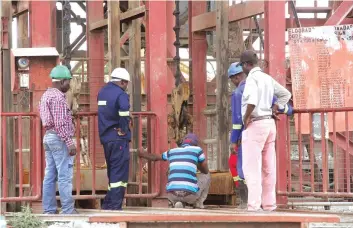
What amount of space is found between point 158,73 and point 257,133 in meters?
2.91

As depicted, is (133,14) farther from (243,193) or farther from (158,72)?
(243,193)

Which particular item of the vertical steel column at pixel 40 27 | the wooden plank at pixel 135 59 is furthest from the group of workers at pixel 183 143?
the wooden plank at pixel 135 59

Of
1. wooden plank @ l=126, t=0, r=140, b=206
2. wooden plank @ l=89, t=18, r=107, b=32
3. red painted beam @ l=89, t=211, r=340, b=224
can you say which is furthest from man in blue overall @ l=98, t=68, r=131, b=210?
wooden plank @ l=89, t=18, r=107, b=32

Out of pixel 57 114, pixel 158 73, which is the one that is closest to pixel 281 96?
pixel 158 73

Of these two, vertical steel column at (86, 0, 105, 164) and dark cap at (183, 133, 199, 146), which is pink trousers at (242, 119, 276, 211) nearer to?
dark cap at (183, 133, 199, 146)

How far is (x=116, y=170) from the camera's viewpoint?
43.6 feet

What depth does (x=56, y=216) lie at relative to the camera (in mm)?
11969

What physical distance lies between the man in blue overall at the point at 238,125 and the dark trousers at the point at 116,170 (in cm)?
141

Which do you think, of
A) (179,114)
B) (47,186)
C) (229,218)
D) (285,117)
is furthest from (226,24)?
(229,218)

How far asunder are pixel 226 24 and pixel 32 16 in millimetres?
3633

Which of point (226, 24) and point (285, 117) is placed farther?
point (226, 24)

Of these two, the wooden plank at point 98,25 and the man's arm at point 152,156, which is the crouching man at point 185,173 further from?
Result: the wooden plank at point 98,25

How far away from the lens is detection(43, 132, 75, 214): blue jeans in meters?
12.5

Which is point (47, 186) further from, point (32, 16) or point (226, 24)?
point (226, 24)
